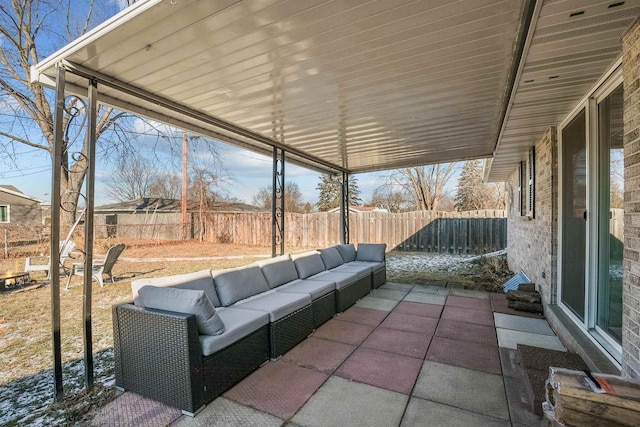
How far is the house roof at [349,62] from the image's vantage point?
1898mm

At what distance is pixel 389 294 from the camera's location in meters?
5.64

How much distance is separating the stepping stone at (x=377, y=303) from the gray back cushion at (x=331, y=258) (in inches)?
33.3

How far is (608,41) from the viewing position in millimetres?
1944

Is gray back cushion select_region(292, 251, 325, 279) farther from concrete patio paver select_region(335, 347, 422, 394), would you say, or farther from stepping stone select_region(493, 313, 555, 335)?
stepping stone select_region(493, 313, 555, 335)

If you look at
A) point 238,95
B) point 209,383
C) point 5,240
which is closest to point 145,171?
point 5,240

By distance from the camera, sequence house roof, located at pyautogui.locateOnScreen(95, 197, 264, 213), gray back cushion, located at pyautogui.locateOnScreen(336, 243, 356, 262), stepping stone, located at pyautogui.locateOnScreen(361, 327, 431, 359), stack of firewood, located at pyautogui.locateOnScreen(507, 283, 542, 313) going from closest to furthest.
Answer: stepping stone, located at pyautogui.locateOnScreen(361, 327, 431, 359)
stack of firewood, located at pyautogui.locateOnScreen(507, 283, 542, 313)
gray back cushion, located at pyautogui.locateOnScreen(336, 243, 356, 262)
house roof, located at pyautogui.locateOnScreen(95, 197, 264, 213)

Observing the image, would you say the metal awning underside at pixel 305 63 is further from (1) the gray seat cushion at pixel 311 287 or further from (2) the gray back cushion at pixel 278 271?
(1) the gray seat cushion at pixel 311 287

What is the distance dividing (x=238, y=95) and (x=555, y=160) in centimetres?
389

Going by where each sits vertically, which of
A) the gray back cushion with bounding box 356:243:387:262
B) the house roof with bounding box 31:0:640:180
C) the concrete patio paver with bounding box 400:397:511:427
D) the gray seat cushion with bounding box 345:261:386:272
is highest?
the house roof with bounding box 31:0:640:180

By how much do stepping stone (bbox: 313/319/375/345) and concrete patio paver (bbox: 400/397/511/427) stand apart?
1.25 metres

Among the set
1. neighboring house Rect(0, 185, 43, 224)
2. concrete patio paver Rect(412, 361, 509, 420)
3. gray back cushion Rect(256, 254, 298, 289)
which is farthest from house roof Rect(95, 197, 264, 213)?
concrete patio paver Rect(412, 361, 509, 420)

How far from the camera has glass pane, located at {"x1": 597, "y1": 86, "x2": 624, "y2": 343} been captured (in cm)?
238

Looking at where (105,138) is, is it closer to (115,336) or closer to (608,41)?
(115,336)

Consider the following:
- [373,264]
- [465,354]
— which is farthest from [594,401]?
[373,264]
